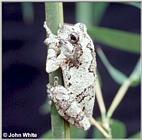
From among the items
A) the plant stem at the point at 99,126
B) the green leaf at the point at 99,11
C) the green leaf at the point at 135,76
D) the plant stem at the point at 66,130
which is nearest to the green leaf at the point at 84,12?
the green leaf at the point at 99,11

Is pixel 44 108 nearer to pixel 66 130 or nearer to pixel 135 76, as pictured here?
pixel 135 76

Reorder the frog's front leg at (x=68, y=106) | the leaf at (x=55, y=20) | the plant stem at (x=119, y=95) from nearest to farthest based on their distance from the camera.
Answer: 1. the leaf at (x=55, y=20)
2. the frog's front leg at (x=68, y=106)
3. the plant stem at (x=119, y=95)

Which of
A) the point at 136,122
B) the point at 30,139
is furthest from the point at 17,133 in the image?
the point at 136,122

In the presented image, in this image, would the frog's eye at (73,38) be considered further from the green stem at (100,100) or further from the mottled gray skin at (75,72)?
the green stem at (100,100)

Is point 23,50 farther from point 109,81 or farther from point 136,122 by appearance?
point 136,122

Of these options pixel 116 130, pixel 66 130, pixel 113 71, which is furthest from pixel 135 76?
pixel 66 130

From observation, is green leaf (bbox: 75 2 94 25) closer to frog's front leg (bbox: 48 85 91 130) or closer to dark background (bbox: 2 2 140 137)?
dark background (bbox: 2 2 140 137)
